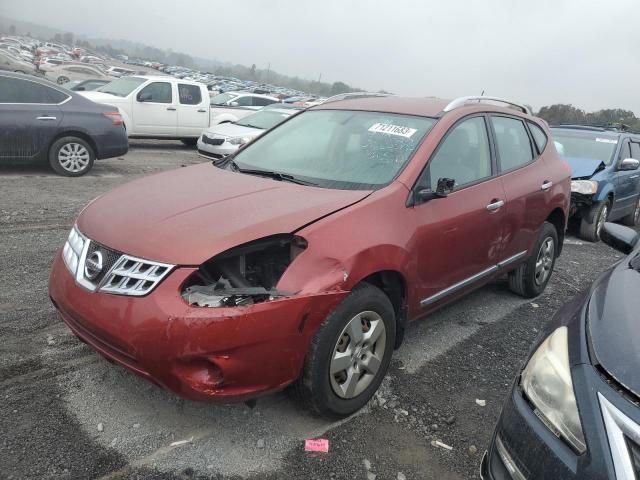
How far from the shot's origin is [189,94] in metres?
13.3

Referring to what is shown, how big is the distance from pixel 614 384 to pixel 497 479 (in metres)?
0.55

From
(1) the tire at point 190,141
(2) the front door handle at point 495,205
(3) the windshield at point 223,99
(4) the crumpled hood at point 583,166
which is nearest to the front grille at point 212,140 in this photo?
(1) the tire at point 190,141

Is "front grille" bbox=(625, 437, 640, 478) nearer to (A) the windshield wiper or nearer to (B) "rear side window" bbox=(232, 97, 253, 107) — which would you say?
(A) the windshield wiper

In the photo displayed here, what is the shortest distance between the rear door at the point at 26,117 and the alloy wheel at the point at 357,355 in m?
6.99

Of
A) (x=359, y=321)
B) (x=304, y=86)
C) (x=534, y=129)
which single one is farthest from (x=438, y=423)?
(x=304, y=86)

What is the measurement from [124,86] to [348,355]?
11.7 meters

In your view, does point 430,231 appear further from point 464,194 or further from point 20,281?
point 20,281

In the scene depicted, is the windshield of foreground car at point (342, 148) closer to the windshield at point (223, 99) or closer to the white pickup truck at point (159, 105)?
the white pickup truck at point (159, 105)

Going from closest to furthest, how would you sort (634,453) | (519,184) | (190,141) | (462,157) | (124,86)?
(634,453)
(462,157)
(519,184)
(124,86)
(190,141)

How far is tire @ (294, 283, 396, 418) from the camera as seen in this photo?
258 cm

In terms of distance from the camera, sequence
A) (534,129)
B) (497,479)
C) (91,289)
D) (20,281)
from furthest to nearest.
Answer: (534,129) → (20,281) → (91,289) → (497,479)

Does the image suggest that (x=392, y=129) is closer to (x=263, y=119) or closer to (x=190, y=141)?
(x=263, y=119)

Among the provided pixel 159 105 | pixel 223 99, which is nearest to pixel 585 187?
pixel 159 105

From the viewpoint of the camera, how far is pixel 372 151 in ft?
11.4
